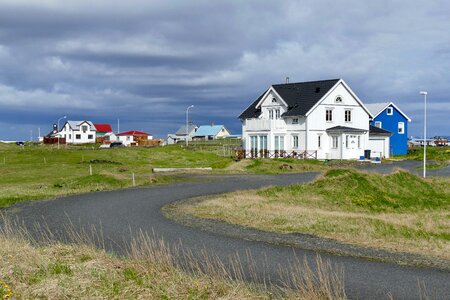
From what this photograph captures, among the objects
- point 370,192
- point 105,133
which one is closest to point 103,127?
point 105,133

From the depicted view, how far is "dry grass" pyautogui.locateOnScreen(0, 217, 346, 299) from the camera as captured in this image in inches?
320

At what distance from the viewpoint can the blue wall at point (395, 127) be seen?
71.2m

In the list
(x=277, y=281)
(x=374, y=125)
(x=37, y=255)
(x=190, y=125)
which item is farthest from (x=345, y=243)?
Answer: (x=190, y=125)

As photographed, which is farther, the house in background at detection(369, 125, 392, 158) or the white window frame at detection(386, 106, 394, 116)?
the white window frame at detection(386, 106, 394, 116)

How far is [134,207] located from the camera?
21.3m

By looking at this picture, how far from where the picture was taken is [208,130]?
545 feet

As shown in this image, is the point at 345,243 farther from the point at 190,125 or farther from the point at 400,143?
the point at 190,125

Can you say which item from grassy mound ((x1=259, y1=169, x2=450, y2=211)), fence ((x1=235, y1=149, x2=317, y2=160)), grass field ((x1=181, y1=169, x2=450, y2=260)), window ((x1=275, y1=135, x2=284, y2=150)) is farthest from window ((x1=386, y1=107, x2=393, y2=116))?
grassy mound ((x1=259, y1=169, x2=450, y2=211))

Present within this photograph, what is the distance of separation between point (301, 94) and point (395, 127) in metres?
20.3

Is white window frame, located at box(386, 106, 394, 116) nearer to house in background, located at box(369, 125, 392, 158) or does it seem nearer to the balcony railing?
house in background, located at box(369, 125, 392, 158)

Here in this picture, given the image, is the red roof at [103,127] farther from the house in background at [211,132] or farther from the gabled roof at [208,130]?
the gabled roof at [208,130]

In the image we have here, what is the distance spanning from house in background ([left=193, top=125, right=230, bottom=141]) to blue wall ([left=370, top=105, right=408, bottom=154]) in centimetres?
9207

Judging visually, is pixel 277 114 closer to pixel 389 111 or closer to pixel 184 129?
pixel 389 111

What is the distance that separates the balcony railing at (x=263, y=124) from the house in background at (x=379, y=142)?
43.2 feet
